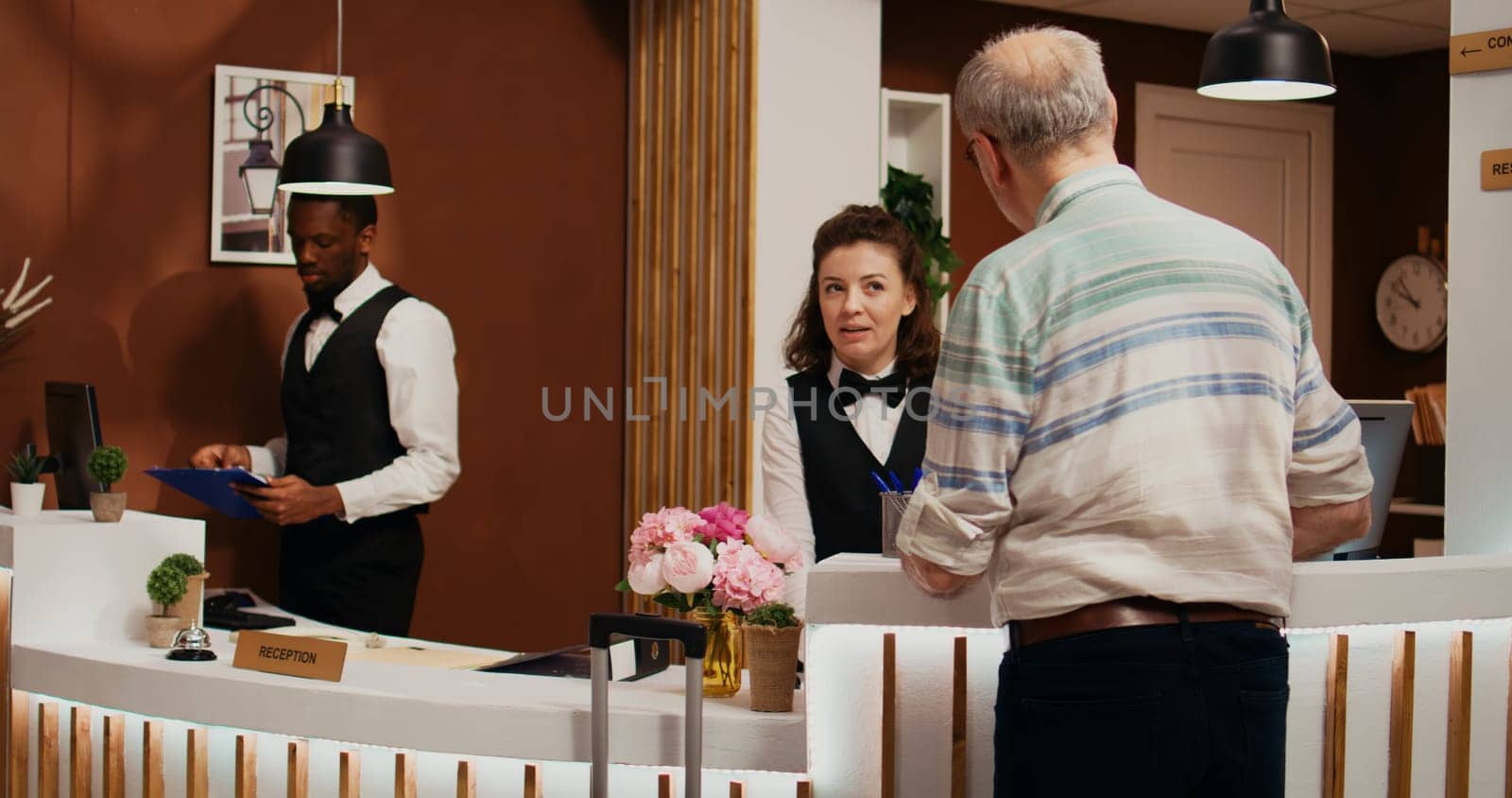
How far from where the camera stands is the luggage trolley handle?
2072mm

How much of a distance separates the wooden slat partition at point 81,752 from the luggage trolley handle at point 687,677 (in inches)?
50.4

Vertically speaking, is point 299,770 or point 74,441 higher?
point 74,441

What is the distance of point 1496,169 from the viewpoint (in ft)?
9.78

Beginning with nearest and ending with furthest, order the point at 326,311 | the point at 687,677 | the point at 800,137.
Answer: the point at 687,677 → the point at 326,311 → the point at 800,137

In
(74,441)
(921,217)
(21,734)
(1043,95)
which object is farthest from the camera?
(921,217)

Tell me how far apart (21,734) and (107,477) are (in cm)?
55

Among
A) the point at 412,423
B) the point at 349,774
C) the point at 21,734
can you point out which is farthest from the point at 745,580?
the point at 412,423

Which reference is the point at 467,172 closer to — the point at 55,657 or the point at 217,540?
the point at 217,540

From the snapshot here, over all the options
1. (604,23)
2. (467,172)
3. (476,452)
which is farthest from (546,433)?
(604,23)

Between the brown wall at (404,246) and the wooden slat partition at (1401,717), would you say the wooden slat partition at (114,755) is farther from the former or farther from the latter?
the wooden slat partition at (1401,717)

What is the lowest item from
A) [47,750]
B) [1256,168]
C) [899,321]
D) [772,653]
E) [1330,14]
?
[47,750]

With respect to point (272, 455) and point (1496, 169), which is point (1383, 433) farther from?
point (272, 455)

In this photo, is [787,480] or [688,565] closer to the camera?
[688,565]

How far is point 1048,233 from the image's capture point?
1.76 meters
